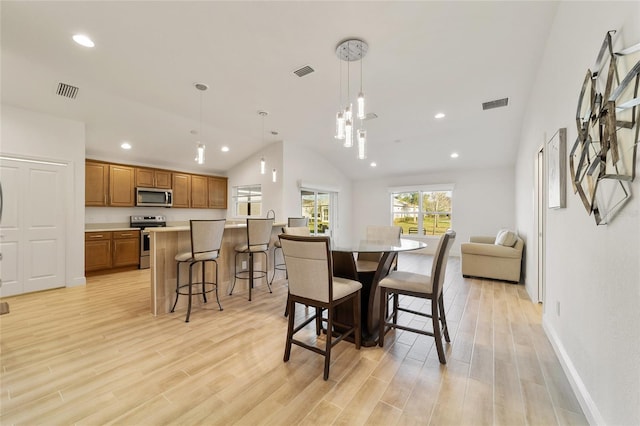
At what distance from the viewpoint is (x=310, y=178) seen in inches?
257

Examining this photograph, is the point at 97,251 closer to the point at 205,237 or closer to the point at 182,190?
the point at 182,190

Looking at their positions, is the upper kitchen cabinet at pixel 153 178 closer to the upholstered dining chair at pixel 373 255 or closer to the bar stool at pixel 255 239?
the bar stool at pixel 255 239

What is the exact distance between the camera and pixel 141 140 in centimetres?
505

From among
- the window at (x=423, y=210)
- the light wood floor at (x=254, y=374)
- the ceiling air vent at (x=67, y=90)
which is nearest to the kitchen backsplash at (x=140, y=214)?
the ceiling air vent at (x=67, y=90)

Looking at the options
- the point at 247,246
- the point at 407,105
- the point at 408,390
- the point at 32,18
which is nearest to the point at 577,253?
the point at 408,390

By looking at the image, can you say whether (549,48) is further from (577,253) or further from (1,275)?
(1,275)

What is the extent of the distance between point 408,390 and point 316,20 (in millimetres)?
3040

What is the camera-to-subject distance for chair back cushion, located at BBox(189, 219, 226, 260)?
9.72 ft

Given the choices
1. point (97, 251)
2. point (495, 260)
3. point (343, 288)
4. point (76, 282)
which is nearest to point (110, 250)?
point (97, 251)

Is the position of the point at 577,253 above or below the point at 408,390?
above

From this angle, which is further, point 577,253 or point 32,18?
point 32,18

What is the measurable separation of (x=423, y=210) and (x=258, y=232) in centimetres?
550

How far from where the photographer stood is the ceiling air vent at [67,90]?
3.45m

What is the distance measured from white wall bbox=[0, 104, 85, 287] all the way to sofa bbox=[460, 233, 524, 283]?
21.4 feet
